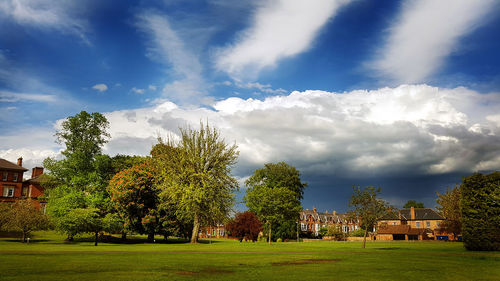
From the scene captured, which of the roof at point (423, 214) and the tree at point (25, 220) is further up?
the roof at point (423, 214)

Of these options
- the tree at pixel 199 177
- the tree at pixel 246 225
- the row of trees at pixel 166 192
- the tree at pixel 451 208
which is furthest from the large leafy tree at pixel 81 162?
the tree at pixel 451 208

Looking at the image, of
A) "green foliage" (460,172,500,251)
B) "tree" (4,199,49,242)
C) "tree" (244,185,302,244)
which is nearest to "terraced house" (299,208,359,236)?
"tree" (244,185,302,244)

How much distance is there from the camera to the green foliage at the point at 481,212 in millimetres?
37344

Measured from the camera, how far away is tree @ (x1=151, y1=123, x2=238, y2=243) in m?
48.7

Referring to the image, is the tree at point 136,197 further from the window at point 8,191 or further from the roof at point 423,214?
the roof at point 423,214

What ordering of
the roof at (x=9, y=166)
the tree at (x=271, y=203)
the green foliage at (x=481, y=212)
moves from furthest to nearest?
the roof at (x=9, y=166), the tree at (x=271, y=203), the green foliage at (x=481, y=212)

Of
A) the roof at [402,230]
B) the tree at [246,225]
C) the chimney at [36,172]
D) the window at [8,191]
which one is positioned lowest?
the roof at [402,230]

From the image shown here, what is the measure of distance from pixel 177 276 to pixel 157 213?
38.3m

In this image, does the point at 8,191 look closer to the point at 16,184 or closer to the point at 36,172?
the point at 16,184

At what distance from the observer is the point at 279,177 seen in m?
90.1

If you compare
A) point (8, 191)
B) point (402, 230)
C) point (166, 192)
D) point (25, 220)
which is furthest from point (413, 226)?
point (8, 191)

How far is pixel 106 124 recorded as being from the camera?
62.4 meters

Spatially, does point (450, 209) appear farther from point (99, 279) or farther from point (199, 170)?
point (99, 279)

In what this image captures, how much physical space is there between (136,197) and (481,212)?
43.2 meters
